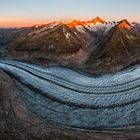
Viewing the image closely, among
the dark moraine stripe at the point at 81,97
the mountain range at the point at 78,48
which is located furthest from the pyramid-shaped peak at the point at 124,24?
the dark moraine stripe at the point at 81,97

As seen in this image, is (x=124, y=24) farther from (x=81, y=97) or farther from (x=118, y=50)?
(x=81, y=97)

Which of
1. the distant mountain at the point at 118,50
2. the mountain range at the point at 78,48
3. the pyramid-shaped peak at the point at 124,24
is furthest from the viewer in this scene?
the pyramid-shaped peak at the point at 124,24

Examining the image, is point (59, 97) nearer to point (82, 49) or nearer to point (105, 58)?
point (105, 58)

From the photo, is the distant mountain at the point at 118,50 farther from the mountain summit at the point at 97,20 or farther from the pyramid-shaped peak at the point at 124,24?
the mountain summit at the point at 97,20

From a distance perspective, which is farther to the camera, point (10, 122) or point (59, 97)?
point (59, 97)

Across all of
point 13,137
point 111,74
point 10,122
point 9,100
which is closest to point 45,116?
point 9,100

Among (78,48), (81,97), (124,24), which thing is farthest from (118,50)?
(81,97)

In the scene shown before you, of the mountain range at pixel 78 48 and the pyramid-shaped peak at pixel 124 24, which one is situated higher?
the pyramid-shaped peak at pixel 124 24

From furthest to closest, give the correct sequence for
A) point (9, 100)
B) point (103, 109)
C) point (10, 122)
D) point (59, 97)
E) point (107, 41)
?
1. point (107, 41)
2. point (59, 97)
3. point (103, 109)
4. point (9, 100)
5. point (10, 122)
